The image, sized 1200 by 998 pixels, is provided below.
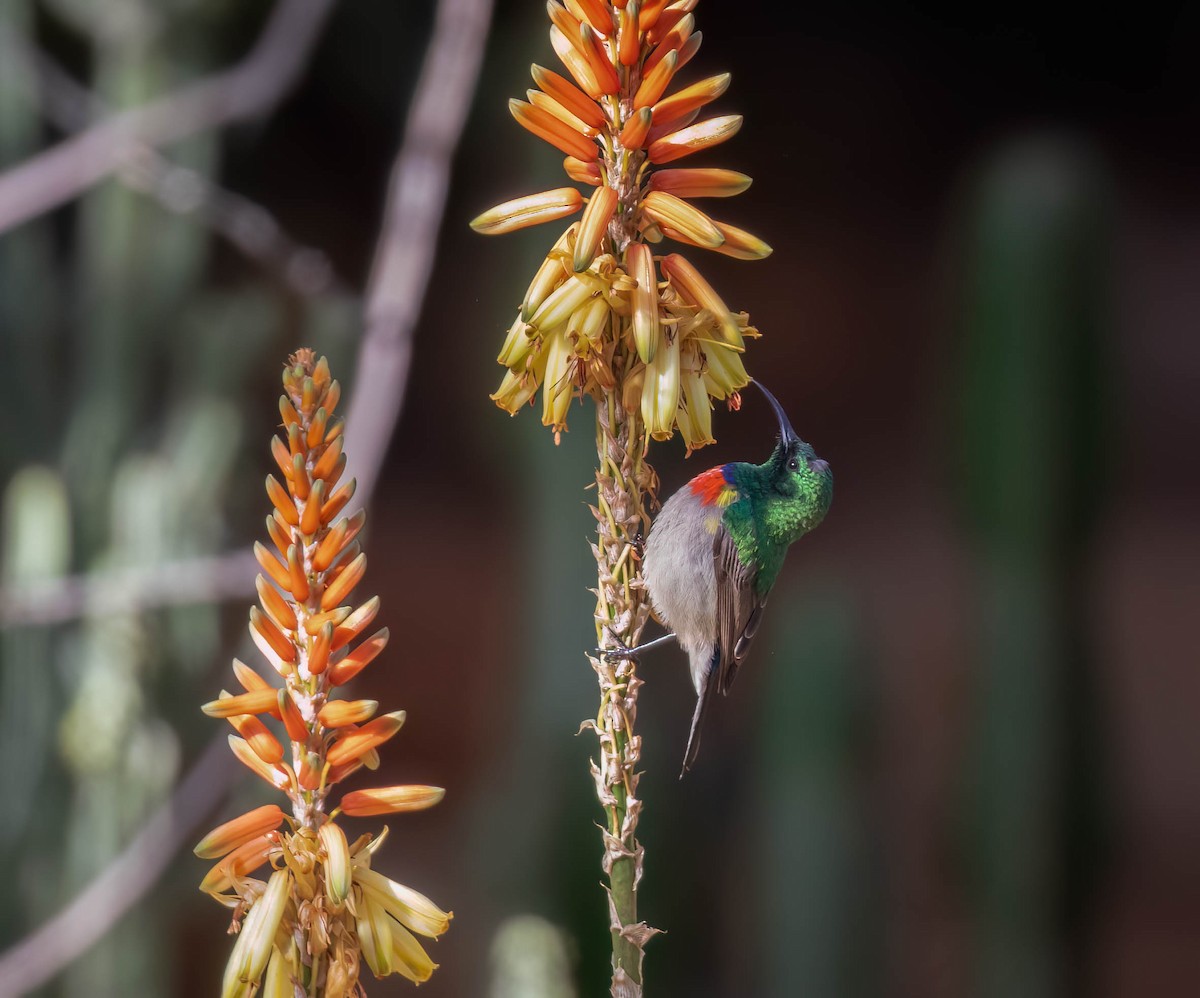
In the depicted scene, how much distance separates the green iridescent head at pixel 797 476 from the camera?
89 cm

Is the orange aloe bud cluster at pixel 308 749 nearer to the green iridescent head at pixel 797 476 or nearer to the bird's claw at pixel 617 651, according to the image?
the bird's claw at pixel 617 651

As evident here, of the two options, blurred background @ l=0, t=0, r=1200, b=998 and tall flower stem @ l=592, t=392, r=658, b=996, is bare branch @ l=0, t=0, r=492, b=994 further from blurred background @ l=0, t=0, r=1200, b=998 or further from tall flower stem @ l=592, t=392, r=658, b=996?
tall flower stem @ l=592, t=392, r=658, b=996

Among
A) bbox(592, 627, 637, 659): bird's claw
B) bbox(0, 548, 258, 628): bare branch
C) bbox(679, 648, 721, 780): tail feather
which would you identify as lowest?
bbox(679, 648, 721, 780): tail feather

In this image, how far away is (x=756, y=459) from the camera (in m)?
1.01

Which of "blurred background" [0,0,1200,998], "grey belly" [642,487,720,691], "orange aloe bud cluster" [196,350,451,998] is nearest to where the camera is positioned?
"orange aloe bud cluster" [196,350,451,998]

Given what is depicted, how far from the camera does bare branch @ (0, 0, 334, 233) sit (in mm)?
1073

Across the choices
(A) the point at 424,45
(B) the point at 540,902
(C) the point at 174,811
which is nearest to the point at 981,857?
(B) the point at 540,902

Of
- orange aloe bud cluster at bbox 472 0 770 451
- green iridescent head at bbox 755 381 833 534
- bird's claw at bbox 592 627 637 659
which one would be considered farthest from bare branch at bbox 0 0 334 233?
bird's claw at bbox 592 627 637 659

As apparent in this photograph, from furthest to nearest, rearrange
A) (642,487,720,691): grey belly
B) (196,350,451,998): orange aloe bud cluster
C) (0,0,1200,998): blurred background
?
(0,0,1200,998): blurred background
(642,487,720,691): grey belly
(196,350,451,998): orange aloe bud cluster

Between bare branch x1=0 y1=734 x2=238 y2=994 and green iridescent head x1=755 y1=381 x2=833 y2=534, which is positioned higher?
green iridescent head x1=755 y1=381 x2=833 y2=534

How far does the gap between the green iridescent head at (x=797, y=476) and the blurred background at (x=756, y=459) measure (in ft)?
0.39

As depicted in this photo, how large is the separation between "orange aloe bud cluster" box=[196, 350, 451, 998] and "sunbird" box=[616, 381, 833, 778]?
29 centimetres

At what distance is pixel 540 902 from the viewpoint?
3.54 ft

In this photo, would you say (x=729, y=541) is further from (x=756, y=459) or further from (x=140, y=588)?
(x=140, y=588)
